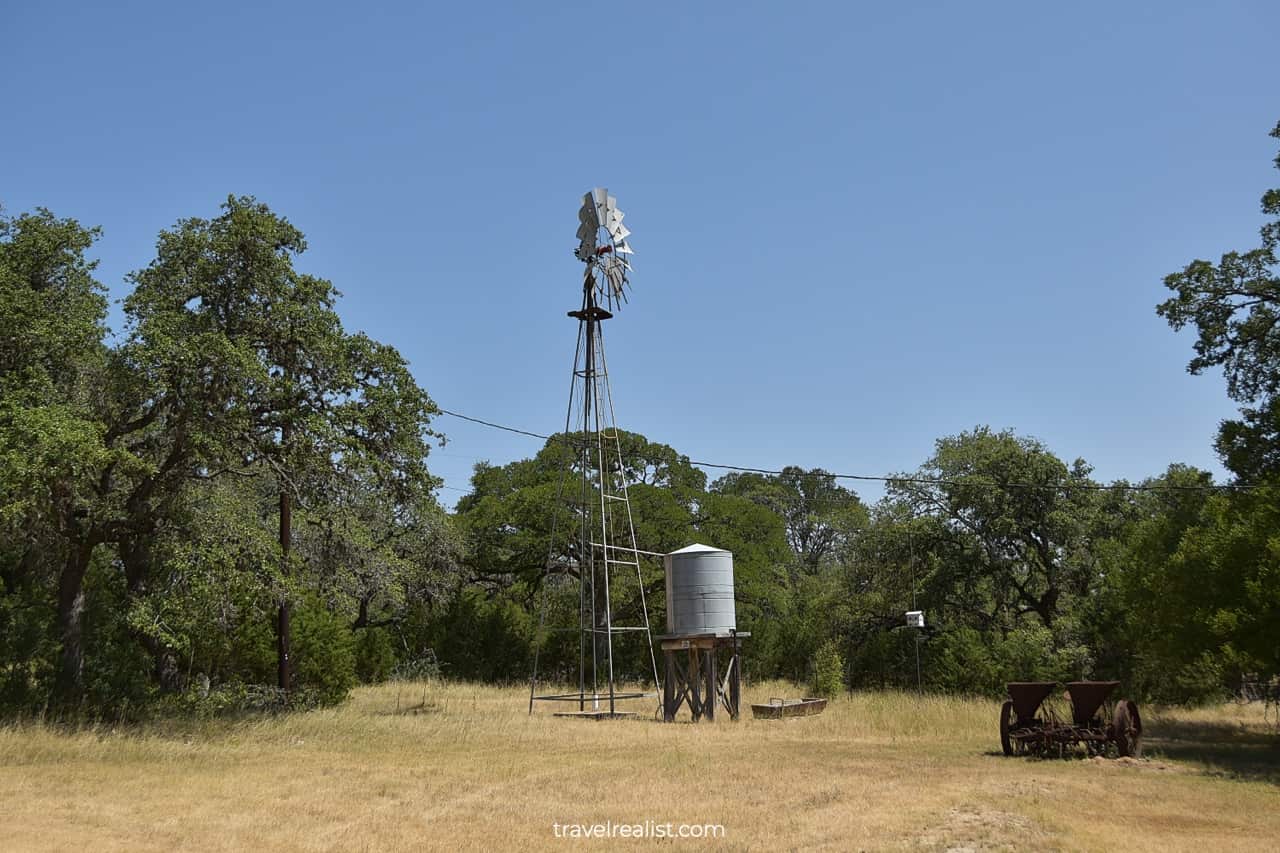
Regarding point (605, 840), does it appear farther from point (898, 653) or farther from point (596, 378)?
point (898, 653)

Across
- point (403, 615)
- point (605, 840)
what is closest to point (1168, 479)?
point (403, 615)

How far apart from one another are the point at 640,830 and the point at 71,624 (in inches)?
489

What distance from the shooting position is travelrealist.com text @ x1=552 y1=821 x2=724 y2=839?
938 centimetres

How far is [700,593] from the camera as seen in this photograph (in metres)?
22.2

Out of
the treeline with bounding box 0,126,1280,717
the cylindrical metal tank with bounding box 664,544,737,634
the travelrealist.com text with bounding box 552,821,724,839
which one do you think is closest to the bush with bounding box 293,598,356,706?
the treeline with bounding box 0,126,1280,717

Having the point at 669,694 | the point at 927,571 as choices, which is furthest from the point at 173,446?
the point at 927,571

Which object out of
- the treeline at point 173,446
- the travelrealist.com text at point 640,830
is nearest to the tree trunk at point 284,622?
the treeline at point 173,446

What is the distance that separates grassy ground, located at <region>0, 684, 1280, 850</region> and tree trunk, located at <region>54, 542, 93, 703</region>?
2.08 m

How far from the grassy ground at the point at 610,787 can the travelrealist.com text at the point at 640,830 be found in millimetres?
153

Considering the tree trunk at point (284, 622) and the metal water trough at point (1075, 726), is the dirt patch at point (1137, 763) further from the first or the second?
the tree trunk at point (284, 622)

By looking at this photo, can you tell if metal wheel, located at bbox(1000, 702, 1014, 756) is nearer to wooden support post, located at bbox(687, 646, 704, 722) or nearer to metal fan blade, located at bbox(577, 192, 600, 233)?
wooden support post, located at bbox(687, 646, 704, 722)

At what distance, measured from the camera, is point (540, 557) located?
105 feet

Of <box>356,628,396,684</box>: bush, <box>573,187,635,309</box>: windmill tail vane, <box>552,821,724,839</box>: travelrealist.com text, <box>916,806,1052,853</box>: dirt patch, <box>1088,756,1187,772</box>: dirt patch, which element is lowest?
<box>552,821,724,839</box>: travelrealist.com text

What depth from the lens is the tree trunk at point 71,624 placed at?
17.0m
